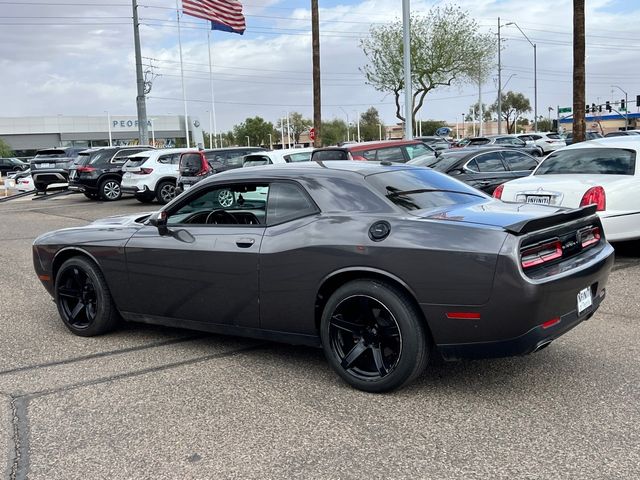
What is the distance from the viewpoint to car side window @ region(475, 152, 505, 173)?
1237 cm

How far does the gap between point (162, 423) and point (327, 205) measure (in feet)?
5.78

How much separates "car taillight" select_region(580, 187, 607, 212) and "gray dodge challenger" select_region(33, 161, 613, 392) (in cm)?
306

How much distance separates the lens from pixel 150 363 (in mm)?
4969

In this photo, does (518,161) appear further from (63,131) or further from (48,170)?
(63,131)

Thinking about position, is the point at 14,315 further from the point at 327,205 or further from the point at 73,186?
the point at 73,186

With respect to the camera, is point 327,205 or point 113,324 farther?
point 113,324

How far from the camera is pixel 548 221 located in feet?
13.0

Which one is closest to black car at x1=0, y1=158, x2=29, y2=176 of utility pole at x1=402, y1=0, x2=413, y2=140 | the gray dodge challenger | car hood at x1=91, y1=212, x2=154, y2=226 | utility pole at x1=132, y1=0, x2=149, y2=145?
utility pole at x1=132, y1=0, x2=149, y2=145

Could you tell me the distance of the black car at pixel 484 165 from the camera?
12188mm

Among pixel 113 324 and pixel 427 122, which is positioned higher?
pixel 427 122

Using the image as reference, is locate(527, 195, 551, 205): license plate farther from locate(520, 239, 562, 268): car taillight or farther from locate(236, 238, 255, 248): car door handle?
Result: locate(236, 238, 255, 248): car door handle

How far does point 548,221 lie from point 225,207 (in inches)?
95.0

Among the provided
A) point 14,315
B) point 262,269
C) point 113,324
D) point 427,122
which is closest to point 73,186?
point 14,315

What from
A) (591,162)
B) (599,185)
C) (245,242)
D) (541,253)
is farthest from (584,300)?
(591,162)
